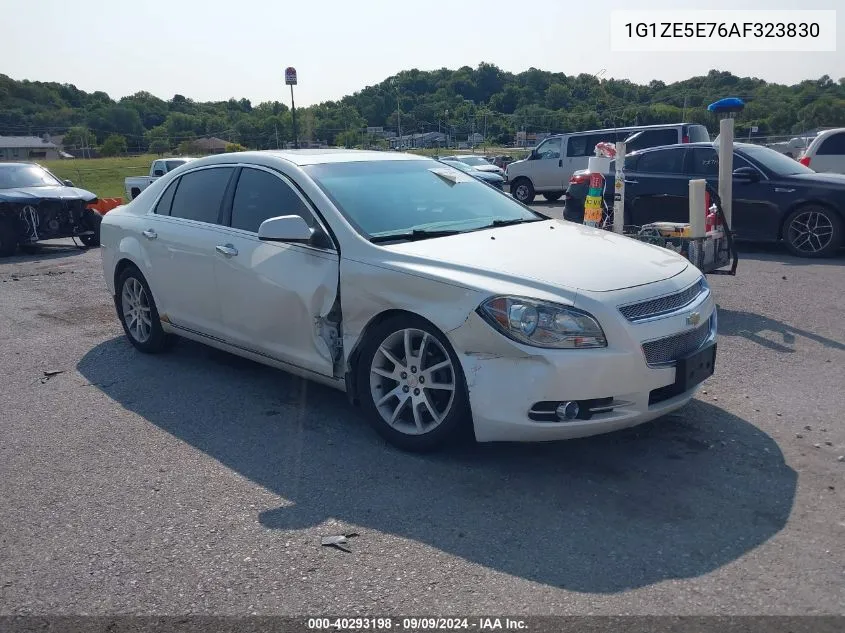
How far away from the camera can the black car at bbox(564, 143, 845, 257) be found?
1102 cm

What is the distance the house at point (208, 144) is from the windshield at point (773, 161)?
35.4m

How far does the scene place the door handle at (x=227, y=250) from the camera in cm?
542

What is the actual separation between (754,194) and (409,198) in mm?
7927

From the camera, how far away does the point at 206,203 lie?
591 centimetres

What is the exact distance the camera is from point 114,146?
5612 centimetres

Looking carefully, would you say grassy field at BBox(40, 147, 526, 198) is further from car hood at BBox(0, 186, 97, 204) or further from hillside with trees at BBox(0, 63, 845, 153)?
car hood at BBox(0, 186, 97, 204)

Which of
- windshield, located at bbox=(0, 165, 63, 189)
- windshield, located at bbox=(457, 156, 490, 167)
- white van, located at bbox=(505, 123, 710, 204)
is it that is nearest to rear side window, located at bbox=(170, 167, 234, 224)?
windshield, located at bbox=(0, 165, 63, 189)

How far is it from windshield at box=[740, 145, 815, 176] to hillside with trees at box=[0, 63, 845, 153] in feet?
61.5

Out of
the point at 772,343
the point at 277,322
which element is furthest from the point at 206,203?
the point at 772,343

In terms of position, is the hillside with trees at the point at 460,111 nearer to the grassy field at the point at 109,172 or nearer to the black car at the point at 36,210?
the grassy field at the point at 109,172

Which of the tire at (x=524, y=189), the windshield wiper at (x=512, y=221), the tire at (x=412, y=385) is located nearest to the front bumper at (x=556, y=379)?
the tire at (x=412, y=385)

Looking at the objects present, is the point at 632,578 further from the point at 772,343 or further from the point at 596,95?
the point at 596,95

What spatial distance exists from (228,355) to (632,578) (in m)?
4.39

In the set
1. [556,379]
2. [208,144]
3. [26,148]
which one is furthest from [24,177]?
[26,148]
